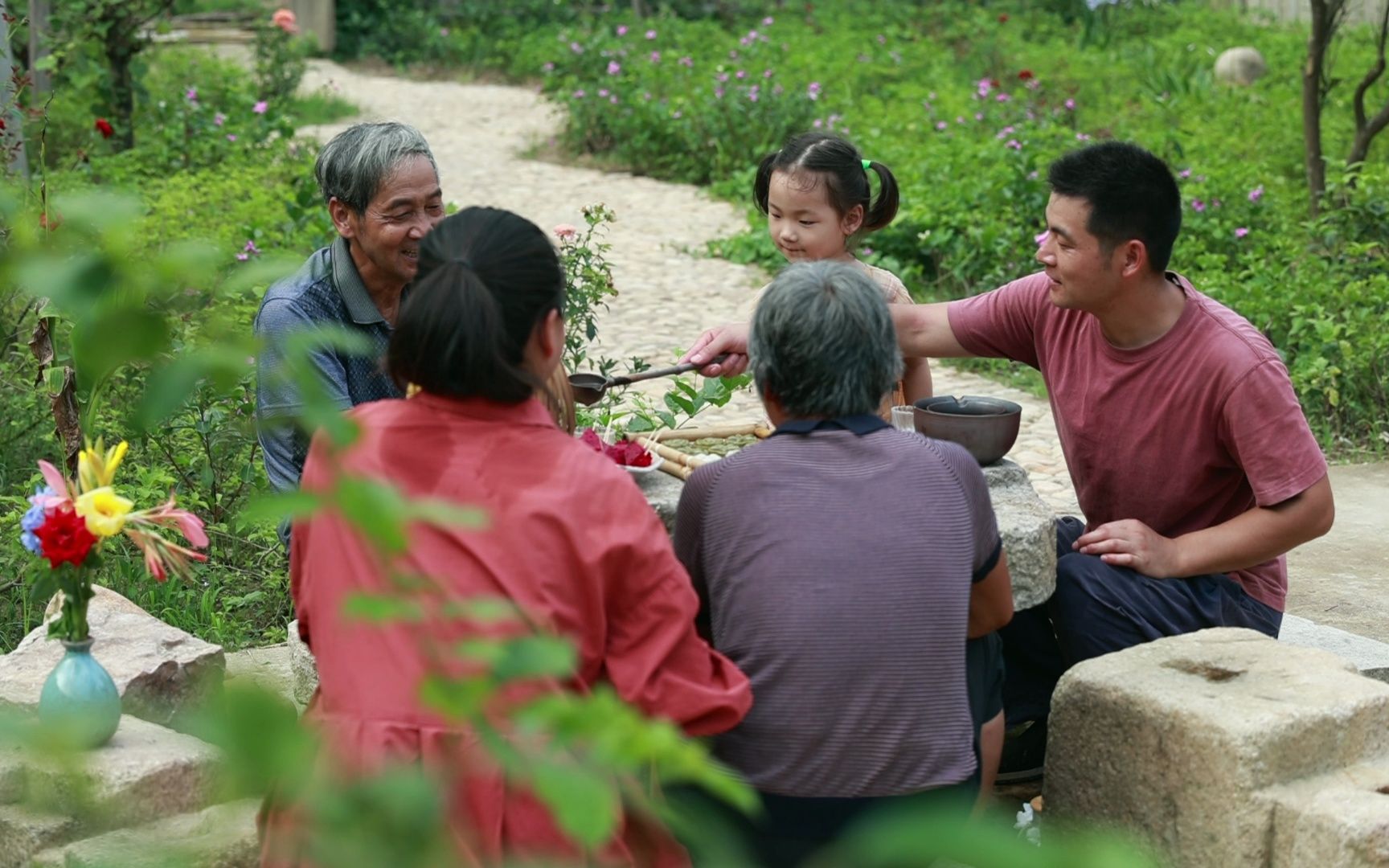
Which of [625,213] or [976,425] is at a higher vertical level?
[976,425]

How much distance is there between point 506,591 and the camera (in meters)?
2.08

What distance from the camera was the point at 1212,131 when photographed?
35.5ft

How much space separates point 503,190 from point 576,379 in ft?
26.7

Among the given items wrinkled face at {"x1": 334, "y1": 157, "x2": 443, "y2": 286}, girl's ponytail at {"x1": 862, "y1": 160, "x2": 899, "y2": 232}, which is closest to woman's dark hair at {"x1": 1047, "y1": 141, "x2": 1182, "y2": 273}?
girl's ponytail at {"x1": 862, "y1": 160, "x2": 899, "y2": 232}

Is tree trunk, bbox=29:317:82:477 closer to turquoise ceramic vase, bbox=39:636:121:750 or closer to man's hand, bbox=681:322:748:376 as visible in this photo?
turquoise ceramic vase, bbox=39:636:121:750

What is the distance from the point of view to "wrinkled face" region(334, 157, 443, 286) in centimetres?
339

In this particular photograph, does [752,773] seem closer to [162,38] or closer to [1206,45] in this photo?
[1206,45]

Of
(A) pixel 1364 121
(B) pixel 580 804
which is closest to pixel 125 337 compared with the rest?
(B) pixel 580 804

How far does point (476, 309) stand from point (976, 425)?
4.46 feet

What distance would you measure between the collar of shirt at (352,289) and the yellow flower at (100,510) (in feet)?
3.19

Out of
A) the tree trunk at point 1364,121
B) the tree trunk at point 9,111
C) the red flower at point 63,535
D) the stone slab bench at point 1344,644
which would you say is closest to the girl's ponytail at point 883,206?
the stone slab bench at point 1344,644

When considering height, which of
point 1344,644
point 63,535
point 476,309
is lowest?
point 1344,644

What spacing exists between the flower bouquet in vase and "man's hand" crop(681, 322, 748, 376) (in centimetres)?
112

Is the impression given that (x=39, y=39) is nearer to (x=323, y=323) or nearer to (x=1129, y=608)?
(x=323, y=323)
